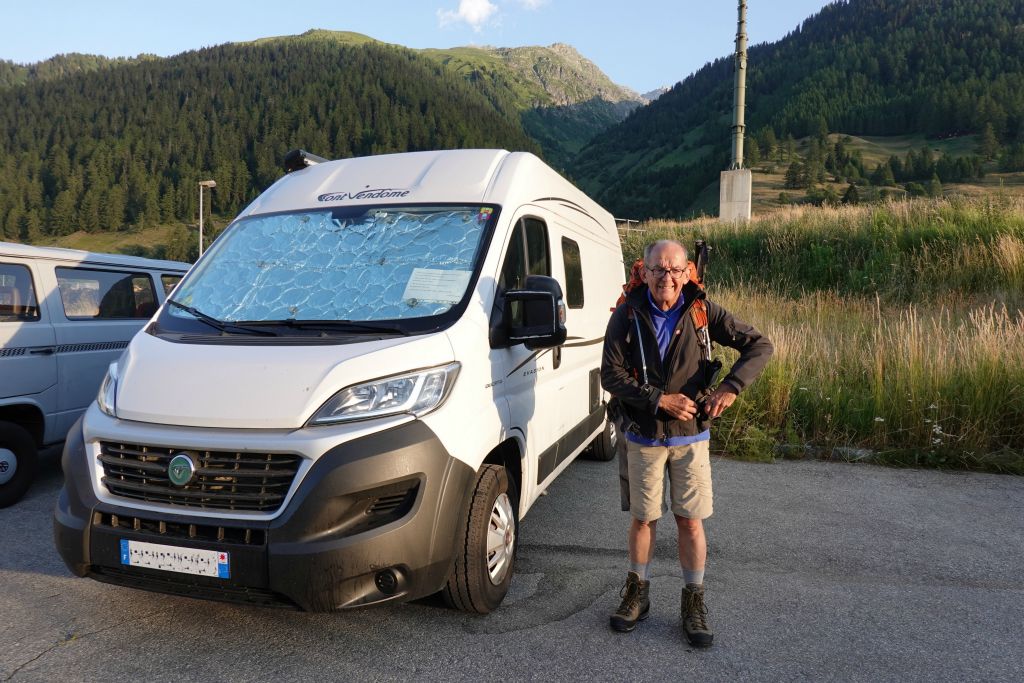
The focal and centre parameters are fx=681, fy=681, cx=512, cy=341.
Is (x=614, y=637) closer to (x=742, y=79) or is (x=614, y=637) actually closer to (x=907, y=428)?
(x=907, y=428)

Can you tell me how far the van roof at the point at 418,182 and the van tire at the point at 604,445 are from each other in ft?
8.09

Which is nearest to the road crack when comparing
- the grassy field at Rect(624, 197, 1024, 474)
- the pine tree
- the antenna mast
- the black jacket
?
the black jacket

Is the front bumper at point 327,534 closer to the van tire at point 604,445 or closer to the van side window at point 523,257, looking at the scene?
the van side window at point 523,257

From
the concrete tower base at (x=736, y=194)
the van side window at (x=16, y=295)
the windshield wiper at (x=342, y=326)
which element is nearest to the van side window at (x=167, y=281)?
the van side window at (x=16, y=295)

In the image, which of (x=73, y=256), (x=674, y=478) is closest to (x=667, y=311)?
(x=674, y=478)

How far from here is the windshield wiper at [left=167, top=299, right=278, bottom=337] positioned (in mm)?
3180

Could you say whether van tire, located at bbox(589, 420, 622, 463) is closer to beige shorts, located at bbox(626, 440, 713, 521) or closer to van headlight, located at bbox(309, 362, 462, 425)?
beige shorts, located at bbox(626, 440, 713, 521)

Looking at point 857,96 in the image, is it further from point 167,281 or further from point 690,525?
point 690,525

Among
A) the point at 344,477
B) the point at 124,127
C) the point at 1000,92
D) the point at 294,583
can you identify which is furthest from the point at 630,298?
the point at 124,127

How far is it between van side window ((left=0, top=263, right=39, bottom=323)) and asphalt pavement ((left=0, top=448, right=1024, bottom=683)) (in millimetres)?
1490

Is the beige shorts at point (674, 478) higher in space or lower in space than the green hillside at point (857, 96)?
lower

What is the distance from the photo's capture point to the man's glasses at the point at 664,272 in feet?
9.93

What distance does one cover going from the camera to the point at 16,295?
5.20 metres

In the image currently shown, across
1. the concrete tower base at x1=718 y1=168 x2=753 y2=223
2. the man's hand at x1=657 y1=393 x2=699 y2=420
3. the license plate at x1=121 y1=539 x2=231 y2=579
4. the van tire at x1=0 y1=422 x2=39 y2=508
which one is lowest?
the van tire at x1=0 y1=422 x2=39 y2=508
